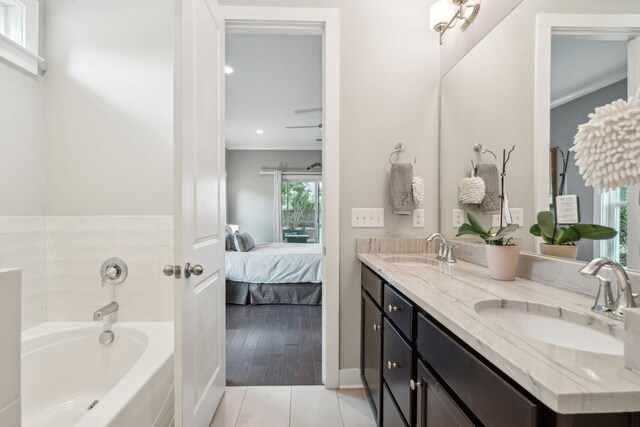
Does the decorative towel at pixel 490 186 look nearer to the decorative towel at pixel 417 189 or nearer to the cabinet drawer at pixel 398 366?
the decorative towel at pixel 417 189

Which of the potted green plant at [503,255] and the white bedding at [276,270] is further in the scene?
the white bedding at [276,270]

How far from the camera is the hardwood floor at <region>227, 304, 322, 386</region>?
2.04 metres

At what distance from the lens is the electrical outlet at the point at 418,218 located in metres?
1.96

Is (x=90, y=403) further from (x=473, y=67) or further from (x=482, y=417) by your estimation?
(x=473, y=67)

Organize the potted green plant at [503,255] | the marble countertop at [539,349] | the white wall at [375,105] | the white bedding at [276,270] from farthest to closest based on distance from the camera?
the white bedding at [276,270], the white wall at [375,105], the potted green plant at [503,255], the marble countertop at [539,349]

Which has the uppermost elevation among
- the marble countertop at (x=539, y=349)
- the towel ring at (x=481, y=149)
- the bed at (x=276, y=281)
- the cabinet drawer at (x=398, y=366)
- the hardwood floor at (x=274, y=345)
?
the towel ring at (x=481, y=149)

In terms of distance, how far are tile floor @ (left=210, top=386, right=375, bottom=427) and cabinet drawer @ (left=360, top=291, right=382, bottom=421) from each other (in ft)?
0.50

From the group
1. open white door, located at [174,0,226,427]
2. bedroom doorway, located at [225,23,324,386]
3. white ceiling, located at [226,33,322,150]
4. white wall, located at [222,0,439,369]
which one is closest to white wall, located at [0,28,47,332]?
open white door, located at [174,0,226,427]

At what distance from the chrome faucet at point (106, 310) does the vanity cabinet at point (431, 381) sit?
144cm

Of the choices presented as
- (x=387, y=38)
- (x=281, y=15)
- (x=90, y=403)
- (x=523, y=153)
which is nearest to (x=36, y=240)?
(x=90, y=403)

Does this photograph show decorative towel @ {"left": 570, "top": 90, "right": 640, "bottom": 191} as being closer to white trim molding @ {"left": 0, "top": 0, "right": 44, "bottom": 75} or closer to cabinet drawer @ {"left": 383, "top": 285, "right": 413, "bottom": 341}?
cabinet drawer @ {"left": 383, "top": 285, "right": 413, "bottom": 341}

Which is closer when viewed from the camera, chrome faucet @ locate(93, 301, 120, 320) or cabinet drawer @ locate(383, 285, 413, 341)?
cabinet drawer @ locate(383, 285, 413, 341)

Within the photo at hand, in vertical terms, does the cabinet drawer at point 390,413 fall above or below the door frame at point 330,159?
below

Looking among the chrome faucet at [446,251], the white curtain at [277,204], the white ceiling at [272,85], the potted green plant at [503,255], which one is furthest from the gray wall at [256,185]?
the potted green plant at [503,255]
